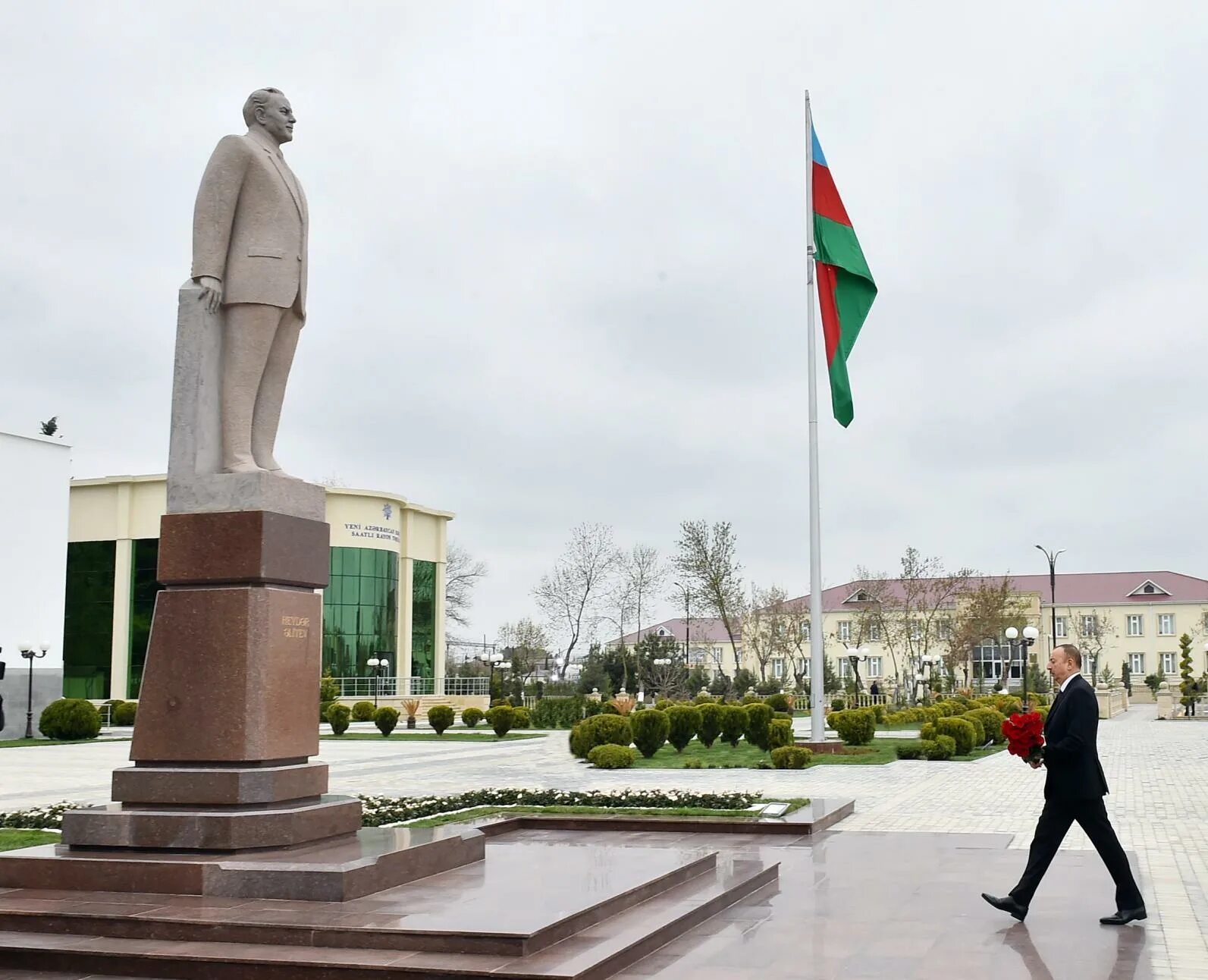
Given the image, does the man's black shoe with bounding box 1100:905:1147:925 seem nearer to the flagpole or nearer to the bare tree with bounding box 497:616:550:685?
the flagpole

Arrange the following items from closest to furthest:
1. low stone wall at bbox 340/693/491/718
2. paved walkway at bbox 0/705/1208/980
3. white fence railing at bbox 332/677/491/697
Answer: paved walkway at bbox 0/705/1208/980 < low stone wall at bbox 340/693/491/718 < white fence railing at bbox 332/677/491/697

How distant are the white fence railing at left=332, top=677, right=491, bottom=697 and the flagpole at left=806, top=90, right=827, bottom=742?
102ft

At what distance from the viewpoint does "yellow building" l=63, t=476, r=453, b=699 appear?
48281 mm

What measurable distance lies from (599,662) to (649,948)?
50.6m

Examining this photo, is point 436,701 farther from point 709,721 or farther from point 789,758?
point 789,758

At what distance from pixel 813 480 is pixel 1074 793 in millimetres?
14165

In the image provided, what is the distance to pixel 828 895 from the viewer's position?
8.16 meters

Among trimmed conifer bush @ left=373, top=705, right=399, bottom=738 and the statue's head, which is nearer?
the statue's head

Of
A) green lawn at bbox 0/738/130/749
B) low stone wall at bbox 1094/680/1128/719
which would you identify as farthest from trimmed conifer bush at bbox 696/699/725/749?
low stone wall at bbox 1094/680/1128/719

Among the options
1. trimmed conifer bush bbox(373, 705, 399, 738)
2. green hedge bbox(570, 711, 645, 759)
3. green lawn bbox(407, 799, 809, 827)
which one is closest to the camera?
green lawn bbox(407, 799, 809, 827)

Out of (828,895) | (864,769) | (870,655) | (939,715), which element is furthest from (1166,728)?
(870,655)

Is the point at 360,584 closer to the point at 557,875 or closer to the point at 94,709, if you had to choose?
the point at 94,709

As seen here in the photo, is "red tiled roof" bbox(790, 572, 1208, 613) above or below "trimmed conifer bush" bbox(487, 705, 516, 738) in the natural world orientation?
above

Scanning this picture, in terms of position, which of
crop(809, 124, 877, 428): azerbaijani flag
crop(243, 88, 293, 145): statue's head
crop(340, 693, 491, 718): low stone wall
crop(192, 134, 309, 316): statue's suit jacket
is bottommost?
crop(340, 693, 491, 718): low stone wall
